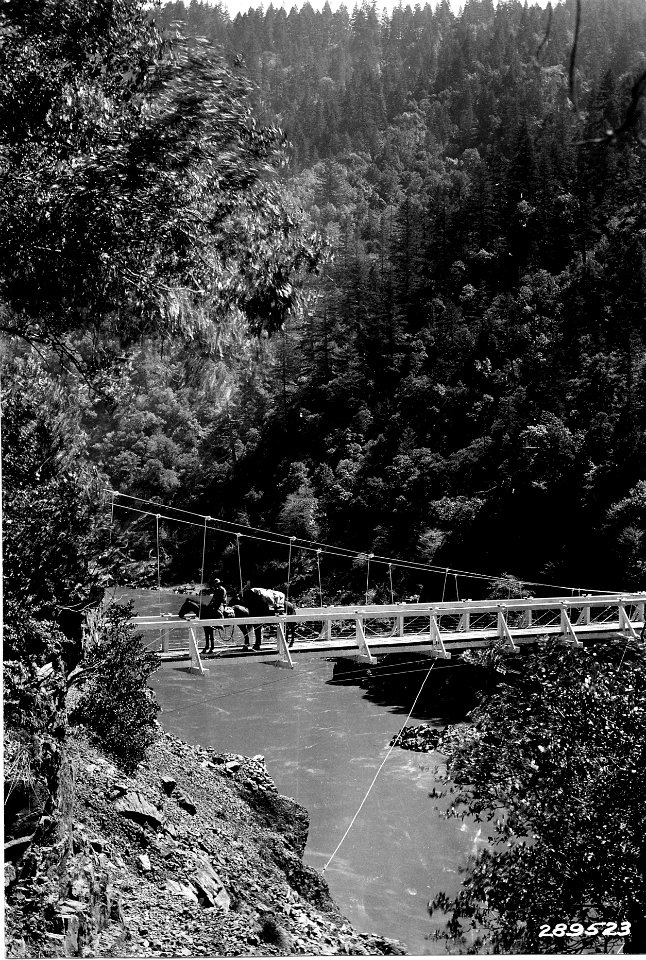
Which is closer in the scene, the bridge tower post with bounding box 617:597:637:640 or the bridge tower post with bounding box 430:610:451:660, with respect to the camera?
the bridge tower post with bounding box 617:597:637:640

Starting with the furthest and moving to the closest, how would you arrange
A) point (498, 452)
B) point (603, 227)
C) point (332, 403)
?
point (498, 452), point (332, 403), point (603, 227)

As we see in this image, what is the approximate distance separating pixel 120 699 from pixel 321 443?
1763 mm

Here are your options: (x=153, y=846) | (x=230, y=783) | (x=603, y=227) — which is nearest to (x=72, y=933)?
(x=153, y=846)

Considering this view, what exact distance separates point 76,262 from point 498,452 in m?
2.86

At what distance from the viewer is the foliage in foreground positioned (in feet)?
5.98

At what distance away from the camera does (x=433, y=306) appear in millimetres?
3520

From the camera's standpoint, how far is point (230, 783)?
18.7 feet

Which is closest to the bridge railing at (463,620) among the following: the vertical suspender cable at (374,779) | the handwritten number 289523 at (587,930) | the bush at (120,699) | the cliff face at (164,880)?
the bush at (120,699)

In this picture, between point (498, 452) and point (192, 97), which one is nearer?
point (192, 97)

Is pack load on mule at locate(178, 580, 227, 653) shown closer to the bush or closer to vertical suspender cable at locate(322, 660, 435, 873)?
the bush

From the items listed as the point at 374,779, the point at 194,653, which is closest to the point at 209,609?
the point at 194,653

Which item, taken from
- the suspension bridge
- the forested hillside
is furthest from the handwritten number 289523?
the forested hillside

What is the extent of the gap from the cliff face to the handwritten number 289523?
92 cm

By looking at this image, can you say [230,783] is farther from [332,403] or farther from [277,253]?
[277,253]
